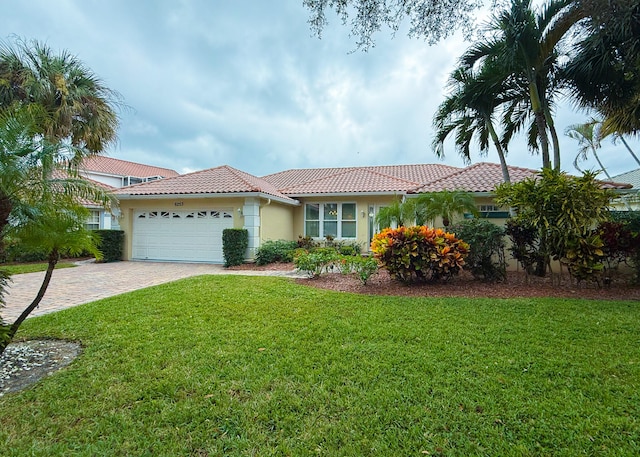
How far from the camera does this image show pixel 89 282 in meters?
9.40

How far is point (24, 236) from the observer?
3.70 meters

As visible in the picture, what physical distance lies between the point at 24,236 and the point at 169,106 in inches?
533

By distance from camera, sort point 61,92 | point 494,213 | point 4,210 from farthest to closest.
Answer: point 61,92
point 494,213
point 4,210

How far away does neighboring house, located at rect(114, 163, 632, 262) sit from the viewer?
13.3 metres

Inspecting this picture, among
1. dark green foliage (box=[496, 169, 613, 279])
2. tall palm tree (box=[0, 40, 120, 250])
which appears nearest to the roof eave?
dark green foliage (box=[496, 169, 613, 279])

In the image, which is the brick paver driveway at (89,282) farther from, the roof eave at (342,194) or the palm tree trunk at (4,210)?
the roof eave at (342,194)

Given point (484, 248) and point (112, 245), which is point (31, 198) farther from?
point (112, 245)

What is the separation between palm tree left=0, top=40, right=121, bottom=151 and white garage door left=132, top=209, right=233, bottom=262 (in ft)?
12.5

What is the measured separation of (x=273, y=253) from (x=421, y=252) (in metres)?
6.93

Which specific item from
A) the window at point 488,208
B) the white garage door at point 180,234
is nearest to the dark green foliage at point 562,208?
the window at point 488,208

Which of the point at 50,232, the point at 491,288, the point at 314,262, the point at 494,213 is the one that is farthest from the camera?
the point at 494,213

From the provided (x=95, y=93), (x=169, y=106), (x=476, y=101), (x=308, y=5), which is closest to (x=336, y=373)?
(x=308, y=5)

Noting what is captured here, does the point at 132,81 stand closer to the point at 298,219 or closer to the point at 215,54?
the point at 215,54

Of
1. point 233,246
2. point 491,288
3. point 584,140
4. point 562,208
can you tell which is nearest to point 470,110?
point 562,208
